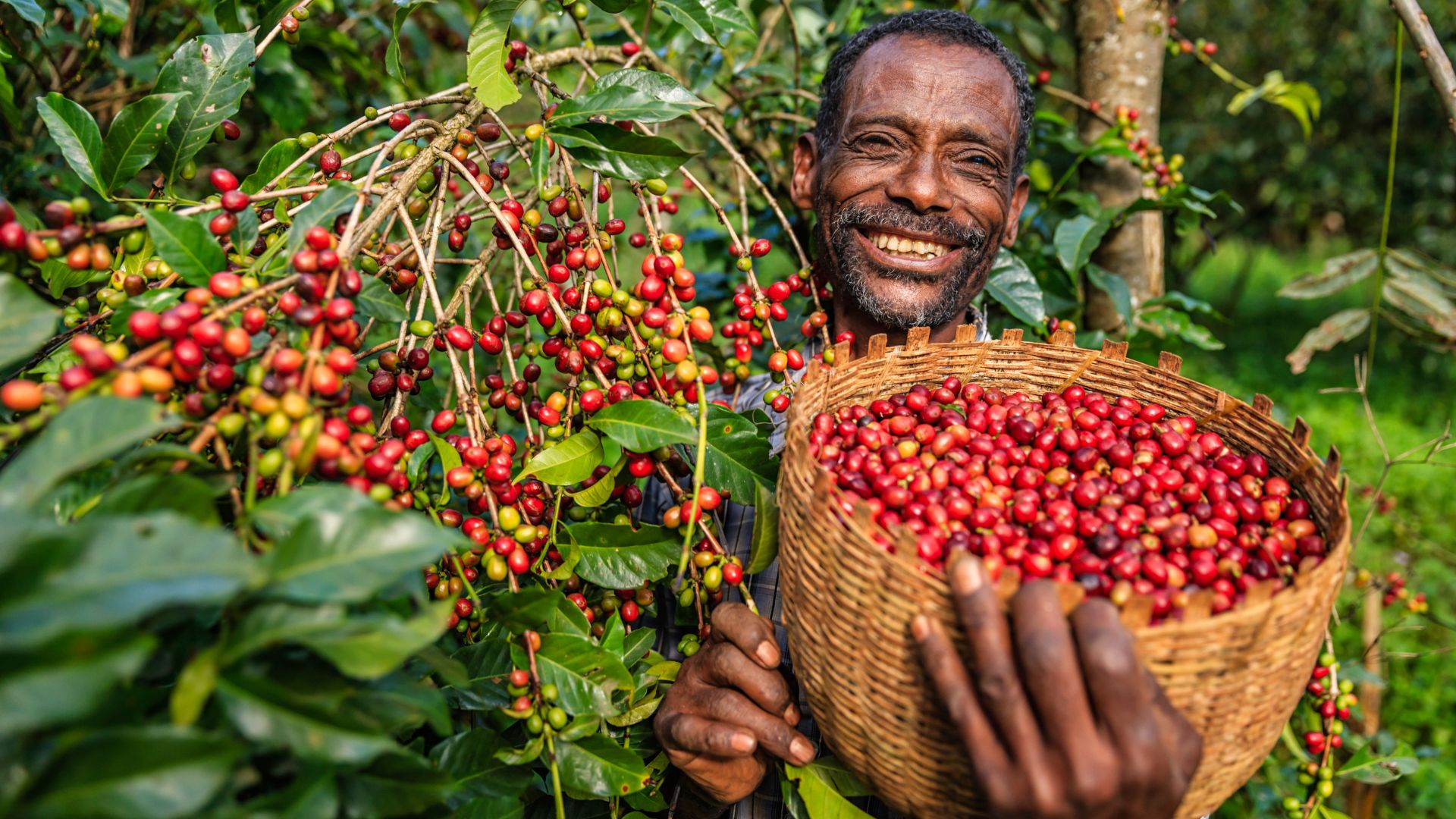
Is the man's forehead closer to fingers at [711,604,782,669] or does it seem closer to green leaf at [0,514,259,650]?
fingers at [711,604,782,669]

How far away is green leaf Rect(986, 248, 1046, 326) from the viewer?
2246 millimetres

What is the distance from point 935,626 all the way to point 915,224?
49.4 inches

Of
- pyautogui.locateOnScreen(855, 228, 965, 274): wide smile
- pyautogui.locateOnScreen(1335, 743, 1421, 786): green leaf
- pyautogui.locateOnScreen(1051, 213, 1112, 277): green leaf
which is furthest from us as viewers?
pyautogui.locateOnScreen(1051, 213, 1112, 277): green leaf

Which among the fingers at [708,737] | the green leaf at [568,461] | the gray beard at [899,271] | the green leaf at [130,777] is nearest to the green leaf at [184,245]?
the green leaf at [568,461]

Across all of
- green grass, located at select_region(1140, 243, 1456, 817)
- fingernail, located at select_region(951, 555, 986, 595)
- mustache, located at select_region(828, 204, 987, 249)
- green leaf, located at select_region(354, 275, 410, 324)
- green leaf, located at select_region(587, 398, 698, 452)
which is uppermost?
green leaf, located at select_region(354, 275, 410, 324)

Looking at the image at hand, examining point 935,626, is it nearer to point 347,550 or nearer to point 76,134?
point 347,550

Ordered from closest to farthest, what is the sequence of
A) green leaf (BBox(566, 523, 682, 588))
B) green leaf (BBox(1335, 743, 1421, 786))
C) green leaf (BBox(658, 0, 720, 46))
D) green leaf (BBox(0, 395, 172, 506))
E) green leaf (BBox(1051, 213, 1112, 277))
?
green leaf (BBox(0, 395, 172, 506)) → green leaf (BBox(566, 523, 682, 588)) → green leaf (BBox(658, 0, 720, 46)) → green leaf (BBox(1335, 743, 1421, 786)) → green leaf (BBox(1051, 213, 1112, 277))

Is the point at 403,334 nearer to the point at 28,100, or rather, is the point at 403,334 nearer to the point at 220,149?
the point at 28,100

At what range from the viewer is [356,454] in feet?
3.54

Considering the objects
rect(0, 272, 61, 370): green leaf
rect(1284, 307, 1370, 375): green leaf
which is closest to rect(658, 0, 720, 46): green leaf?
rect(0, 272, 61, 370): green leaf

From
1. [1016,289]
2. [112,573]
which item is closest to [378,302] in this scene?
[112,573]

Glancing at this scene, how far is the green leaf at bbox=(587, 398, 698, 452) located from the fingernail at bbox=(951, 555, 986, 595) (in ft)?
1.60

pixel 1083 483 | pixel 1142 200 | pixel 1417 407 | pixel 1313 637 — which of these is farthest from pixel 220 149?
pixel 1417 407

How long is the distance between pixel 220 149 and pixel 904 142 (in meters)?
3.57
